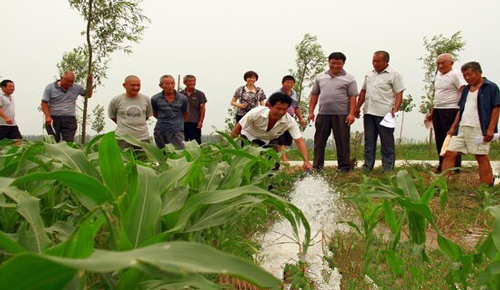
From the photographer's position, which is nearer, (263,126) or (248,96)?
(263,126)

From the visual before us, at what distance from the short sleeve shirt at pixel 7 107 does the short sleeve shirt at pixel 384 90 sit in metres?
5.88

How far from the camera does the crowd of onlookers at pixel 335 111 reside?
5379 millimetres

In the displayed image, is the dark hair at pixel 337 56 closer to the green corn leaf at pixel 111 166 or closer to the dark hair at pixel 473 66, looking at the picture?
the dark hair at pixel 473 66

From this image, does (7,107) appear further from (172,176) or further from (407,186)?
(407,186)

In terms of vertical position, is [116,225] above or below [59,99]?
below

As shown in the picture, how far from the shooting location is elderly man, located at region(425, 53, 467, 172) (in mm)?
6371

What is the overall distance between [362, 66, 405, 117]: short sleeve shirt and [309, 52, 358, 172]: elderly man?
0.81 feet

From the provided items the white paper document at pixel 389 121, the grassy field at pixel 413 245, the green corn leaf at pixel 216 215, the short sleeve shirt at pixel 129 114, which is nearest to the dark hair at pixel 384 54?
the white paper document at pixel 389 121

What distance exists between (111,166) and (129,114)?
4.80 m

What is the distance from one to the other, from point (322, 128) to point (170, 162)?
16.0 ft

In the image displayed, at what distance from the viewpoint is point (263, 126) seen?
5305 millimetres

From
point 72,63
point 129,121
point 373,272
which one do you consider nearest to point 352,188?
point 129,121

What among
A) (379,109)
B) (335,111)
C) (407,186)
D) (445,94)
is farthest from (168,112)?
(407,186)

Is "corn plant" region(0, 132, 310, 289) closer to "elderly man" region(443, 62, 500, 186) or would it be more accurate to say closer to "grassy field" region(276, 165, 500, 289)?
"grassy field" region(276, 165, 500, 289)
